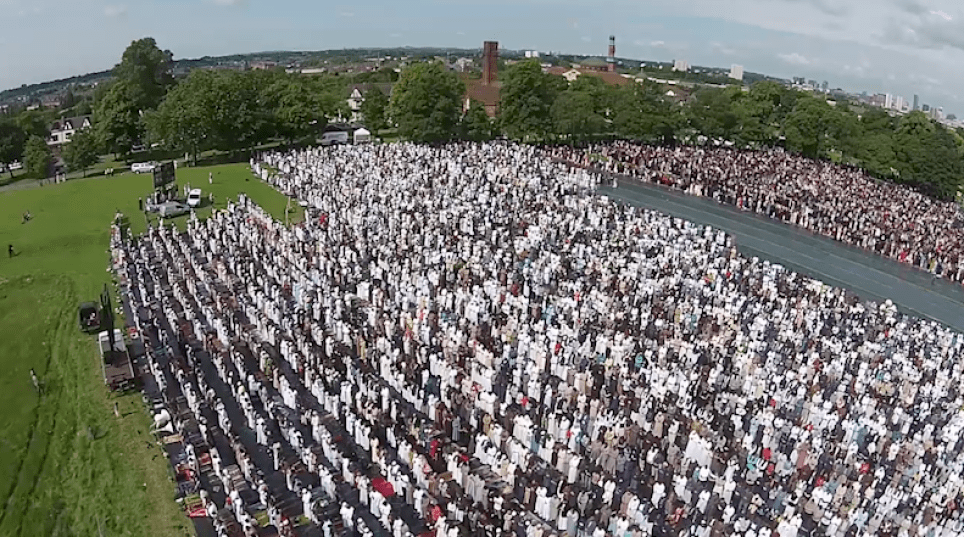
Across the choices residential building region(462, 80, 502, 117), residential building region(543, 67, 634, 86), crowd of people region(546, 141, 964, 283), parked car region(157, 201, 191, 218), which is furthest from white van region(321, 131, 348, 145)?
residential building region(543, 67, 634, 86)

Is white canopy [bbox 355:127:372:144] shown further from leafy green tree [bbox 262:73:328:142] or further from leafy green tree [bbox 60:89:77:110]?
leafy green tree [bbox 60:89:77:110]

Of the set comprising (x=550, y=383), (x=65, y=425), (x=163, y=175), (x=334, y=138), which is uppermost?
(x=334, y=138)

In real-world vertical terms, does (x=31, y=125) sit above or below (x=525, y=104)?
below

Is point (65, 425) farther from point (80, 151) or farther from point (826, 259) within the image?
point (80, 151)

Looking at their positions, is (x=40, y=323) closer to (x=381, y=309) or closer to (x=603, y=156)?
(x=381, y=309)

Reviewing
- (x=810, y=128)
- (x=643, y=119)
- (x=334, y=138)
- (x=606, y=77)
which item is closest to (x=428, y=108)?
(x=334, y=138)
